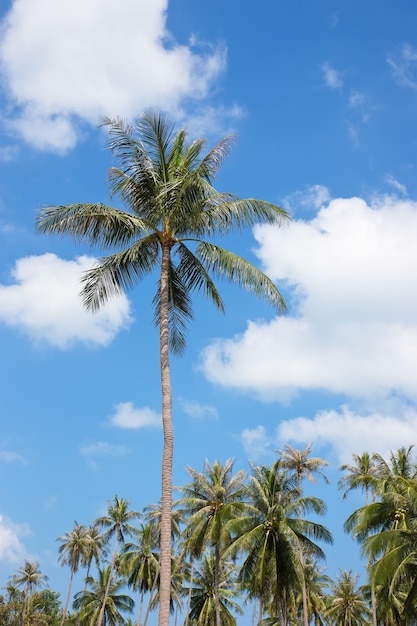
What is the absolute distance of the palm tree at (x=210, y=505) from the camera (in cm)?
4231

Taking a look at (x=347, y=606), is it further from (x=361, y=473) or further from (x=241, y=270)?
(x=241, y=270)

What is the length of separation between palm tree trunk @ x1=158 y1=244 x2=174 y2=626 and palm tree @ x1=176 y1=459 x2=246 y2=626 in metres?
26.0

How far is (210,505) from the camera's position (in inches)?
1725

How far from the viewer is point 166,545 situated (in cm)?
1495

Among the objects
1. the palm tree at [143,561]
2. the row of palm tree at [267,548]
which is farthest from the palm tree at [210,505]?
the palm tree at [143,561]

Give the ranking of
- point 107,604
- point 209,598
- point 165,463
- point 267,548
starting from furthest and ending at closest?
point 107,604
point 209,598
point 267,548
point 165,463

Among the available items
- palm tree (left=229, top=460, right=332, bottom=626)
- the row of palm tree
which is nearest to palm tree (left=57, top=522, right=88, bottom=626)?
the row of palm tree

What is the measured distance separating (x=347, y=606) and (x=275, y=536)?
99.8ft

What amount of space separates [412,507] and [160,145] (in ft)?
69.5

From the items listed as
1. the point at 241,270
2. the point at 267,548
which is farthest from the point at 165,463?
the point at 267,548

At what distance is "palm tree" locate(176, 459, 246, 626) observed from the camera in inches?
1666

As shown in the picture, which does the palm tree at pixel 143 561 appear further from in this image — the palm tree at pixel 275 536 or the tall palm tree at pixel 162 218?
the tall palm tree at pixel 162 218

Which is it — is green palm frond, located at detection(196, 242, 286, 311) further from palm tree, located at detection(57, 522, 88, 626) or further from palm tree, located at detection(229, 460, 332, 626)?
palm tree, located at detection(57, 522, 88, 626)

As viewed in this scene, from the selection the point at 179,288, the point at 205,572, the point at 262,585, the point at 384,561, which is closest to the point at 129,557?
the point at 205,572
